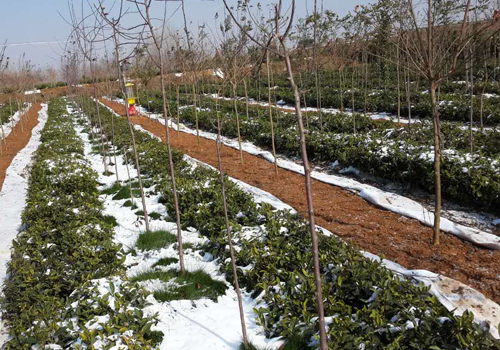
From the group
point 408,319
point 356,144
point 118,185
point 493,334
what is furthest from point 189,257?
point 356,144

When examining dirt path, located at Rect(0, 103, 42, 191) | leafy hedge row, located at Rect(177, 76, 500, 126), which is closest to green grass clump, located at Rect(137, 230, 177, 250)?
leafy hedge row, located at Rect(177, 76, 500, 126)

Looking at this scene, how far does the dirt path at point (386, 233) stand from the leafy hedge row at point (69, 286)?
2.86 m

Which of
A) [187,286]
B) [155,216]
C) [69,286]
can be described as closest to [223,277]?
[187,286]

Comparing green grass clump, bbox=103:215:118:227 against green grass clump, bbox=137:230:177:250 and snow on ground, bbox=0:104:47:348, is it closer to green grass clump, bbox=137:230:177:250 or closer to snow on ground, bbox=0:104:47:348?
green grass clump, bbox=137:230:177:250

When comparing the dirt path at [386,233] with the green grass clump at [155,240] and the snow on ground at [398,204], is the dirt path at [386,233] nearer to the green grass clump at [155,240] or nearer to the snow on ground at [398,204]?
the snow on ground at [398,204]

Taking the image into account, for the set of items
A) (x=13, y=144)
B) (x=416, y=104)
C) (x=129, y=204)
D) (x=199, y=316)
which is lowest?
(x=199, y=316)

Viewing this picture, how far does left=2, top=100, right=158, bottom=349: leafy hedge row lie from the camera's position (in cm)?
290

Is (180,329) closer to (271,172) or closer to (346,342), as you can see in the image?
(346,342)

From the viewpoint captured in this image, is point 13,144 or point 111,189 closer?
→ point 111,189

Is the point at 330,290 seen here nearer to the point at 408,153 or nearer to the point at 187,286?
the point at 187,286

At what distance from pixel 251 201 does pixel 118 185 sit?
3.66 meters

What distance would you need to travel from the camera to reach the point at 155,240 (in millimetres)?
4859

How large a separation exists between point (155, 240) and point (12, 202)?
479 centimetres

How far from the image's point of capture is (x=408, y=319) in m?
2.72
